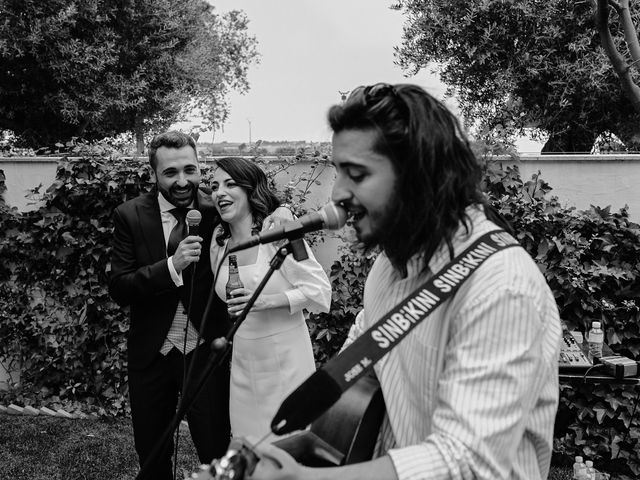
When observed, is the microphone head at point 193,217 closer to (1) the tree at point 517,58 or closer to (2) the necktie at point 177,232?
(2) the necktie at point 177,232

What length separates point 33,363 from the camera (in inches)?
212

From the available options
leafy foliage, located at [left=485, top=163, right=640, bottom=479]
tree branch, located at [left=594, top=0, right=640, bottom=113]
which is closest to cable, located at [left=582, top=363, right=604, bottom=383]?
leafy foliage, located at [left=485, top=163, right=640, bottom=479]

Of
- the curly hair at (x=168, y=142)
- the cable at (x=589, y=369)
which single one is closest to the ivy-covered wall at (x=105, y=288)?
the cable at (x=589, y=369)

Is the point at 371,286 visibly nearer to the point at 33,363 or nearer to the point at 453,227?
the point at 453,227

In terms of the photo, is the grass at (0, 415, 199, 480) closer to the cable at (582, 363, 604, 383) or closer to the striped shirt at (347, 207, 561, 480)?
the cable at (582, 363, 604, 383)

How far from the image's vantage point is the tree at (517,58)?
877 cm

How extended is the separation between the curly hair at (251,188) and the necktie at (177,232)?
22cm

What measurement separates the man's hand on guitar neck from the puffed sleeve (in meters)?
1.80

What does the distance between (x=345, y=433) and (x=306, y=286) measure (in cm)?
166

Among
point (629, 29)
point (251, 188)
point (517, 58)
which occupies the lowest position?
point (251, 188)

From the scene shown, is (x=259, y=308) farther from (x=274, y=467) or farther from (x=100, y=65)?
(x=100, y=65)

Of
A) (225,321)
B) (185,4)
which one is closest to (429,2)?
(185,4)

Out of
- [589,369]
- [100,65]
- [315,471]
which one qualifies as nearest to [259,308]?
[315,471]

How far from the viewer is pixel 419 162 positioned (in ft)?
4.45
